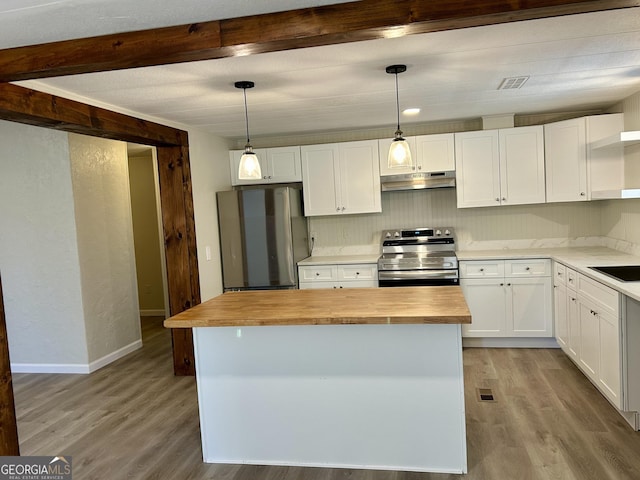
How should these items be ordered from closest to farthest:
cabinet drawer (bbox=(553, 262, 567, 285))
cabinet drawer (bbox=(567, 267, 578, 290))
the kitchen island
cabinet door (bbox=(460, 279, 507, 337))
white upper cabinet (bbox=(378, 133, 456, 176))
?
the kitchen island < cabinet drawer (bbox=(567, 267, 578, 290)) < cabinet drawer (bbox=(553, 262, 567, 285)) < cabinet door (bbox=(460, 279, 507, 337)) < white upper cabinet (bbox=(378, 133, 456, 176))

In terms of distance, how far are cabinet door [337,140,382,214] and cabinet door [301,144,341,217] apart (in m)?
0.08

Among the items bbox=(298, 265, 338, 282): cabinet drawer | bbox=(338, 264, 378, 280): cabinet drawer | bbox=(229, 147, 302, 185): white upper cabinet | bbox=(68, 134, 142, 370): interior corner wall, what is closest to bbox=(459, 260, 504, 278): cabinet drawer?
bbox=(338, 264, 378, 280): cabinet drawer

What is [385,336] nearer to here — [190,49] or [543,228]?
[190,49]

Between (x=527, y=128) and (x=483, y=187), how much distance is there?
669 millimetres

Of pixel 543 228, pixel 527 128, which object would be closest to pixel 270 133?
pixel 527 128

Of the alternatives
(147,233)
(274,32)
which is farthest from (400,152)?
(147,233)

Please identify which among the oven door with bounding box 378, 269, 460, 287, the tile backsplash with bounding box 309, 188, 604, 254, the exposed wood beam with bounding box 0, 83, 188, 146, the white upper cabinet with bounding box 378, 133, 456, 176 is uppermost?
the exposed wood beam with bounding box 0, 83, 188, 146

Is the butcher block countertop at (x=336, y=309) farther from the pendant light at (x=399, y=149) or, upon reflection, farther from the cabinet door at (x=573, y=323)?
the cabinet door at (x=573, y=323)

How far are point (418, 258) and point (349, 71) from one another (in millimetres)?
2282

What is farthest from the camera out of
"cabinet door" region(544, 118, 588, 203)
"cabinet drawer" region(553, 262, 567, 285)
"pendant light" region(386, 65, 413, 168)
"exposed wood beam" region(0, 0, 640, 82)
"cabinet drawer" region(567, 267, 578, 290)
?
"cabinet door" region(544, 118, 588, 203)

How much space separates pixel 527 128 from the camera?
4.42 m

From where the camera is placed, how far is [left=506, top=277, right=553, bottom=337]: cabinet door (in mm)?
4246

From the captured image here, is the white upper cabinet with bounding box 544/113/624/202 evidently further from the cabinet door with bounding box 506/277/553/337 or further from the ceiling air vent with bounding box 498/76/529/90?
the ceiling air vent with bounding box 498/76/529/90

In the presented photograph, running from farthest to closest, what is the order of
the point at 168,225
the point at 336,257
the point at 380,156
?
the point at 336,257 < the point at 380,156 < the point at 168,225
